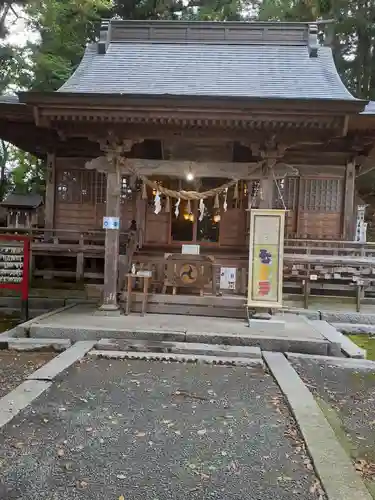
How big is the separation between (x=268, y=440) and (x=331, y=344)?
127 inches

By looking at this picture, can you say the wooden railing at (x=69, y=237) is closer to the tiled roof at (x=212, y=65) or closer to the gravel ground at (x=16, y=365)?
the tiled roof at (x=212, y=65)

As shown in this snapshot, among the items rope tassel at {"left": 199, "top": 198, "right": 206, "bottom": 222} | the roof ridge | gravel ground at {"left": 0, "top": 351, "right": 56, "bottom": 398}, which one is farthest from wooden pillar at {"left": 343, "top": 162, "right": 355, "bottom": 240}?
gravel ground at {"left": 0, "top": 351, "right": 56, "bottom": 398}

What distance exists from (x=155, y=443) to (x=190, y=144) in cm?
660

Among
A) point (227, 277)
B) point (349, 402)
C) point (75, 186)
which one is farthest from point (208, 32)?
point (349, 402)

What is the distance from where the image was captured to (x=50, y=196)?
10820mm

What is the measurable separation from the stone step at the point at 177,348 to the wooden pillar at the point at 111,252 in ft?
4.97

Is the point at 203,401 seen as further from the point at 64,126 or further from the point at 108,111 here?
the point at 64,126

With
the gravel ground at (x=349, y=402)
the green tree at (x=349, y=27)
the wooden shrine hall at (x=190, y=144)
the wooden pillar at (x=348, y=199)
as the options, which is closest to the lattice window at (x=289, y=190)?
the wooden shrine hall at (x=190, y=144)

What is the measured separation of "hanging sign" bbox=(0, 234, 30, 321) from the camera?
26.1 feet

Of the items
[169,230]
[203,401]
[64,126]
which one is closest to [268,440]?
[203,401]

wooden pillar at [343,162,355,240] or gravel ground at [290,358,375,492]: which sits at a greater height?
wooden pillar at [343,162,355,240]

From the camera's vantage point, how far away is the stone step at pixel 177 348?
611 cm

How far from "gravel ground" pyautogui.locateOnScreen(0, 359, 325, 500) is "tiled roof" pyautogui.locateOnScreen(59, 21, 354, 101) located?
5.82m

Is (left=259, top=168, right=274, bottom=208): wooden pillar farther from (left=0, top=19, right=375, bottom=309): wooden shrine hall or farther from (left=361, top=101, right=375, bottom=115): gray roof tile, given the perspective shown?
(left=361, top=101, right=375, bottom=115): gray roof tile
